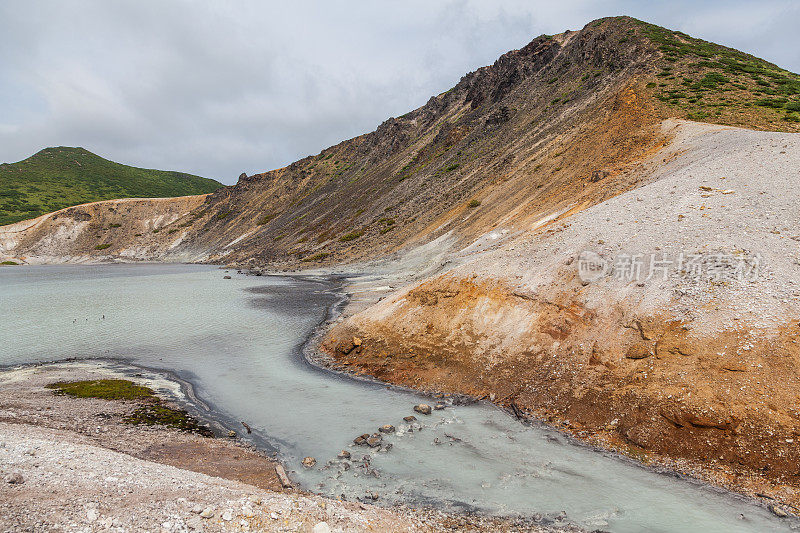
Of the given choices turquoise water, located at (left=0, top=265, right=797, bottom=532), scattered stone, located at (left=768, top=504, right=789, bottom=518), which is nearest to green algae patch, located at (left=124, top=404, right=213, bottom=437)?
turquoise water, located at (left=0, top=265, right=797, bottom=532)

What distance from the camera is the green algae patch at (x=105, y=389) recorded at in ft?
56.5

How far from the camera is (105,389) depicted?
18.0 m

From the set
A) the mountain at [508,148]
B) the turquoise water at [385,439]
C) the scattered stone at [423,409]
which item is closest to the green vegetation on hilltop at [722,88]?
the mountain at [508,148]

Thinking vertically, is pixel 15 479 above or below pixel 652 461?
below

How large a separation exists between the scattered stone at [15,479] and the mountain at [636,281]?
44.3ft

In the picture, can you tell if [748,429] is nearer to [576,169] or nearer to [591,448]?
[591,448]

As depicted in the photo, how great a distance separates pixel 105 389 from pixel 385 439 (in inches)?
539

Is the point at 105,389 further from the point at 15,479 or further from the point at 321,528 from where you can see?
the point at 321,528

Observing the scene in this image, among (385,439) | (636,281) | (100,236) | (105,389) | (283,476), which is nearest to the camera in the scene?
(283,476)

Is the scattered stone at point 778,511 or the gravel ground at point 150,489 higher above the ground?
the scattered stone at point 778,511

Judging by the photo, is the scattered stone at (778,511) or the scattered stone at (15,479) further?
the scattered stone at (778,511)

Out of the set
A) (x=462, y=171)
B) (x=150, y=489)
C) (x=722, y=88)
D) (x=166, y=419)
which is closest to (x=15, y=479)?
(x=150, y=489)

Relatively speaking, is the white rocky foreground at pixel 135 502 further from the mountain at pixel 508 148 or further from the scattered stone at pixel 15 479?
the mountain at pixel 508 148

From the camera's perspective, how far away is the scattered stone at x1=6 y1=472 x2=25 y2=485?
7729 mm
